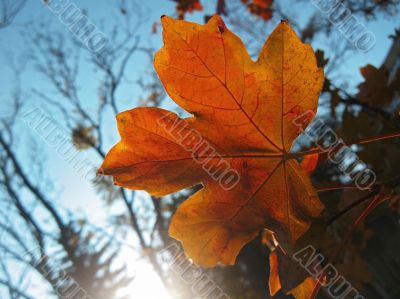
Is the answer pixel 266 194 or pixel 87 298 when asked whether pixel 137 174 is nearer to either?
pixel 266 194

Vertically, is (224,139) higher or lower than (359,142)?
higher

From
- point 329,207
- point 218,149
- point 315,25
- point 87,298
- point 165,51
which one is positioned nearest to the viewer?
point 165,51

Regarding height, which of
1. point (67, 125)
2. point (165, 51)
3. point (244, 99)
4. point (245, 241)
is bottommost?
point (245, 241)

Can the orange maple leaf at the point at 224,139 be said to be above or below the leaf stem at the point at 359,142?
above

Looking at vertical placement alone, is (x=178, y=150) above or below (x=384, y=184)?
above

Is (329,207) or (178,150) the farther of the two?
(329,207)

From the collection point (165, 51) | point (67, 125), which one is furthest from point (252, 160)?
point (67, 125)

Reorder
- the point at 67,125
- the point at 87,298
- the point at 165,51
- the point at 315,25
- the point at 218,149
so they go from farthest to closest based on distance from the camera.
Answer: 1. the point at 87,298
2. the point at 67,125
3. the point at 315,25
4. the point at 218,149
5. the point at 165,51

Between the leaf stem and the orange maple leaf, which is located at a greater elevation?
the orange maple leaf
